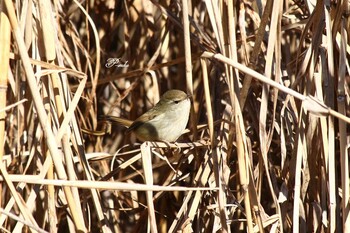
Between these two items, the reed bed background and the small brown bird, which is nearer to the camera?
the reed bed background

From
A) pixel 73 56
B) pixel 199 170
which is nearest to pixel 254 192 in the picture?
pixel 199 170

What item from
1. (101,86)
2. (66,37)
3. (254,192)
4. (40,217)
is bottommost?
(40,217)

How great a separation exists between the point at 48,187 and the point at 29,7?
637 millimetres

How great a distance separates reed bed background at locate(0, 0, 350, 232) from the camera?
6.32 feet

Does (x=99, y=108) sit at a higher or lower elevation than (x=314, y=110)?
lower

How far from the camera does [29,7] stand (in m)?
1.94

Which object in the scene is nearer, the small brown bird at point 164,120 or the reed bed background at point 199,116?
the reed bed background at point 199,116

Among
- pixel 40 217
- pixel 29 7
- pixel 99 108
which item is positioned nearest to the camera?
pixel 29 7

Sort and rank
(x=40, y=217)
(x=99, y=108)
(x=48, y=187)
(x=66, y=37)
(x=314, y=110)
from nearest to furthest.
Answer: (x=314, y=110) → (x=48, y=187) → (x=40, y=217) → (x=66, y=37) → (x=99, y=108)

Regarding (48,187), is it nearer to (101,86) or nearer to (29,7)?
(29,7)

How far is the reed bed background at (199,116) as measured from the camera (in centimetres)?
193

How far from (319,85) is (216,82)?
74cm

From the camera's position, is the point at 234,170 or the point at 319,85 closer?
the point at 319,85

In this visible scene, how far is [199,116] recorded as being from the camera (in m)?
3.04
